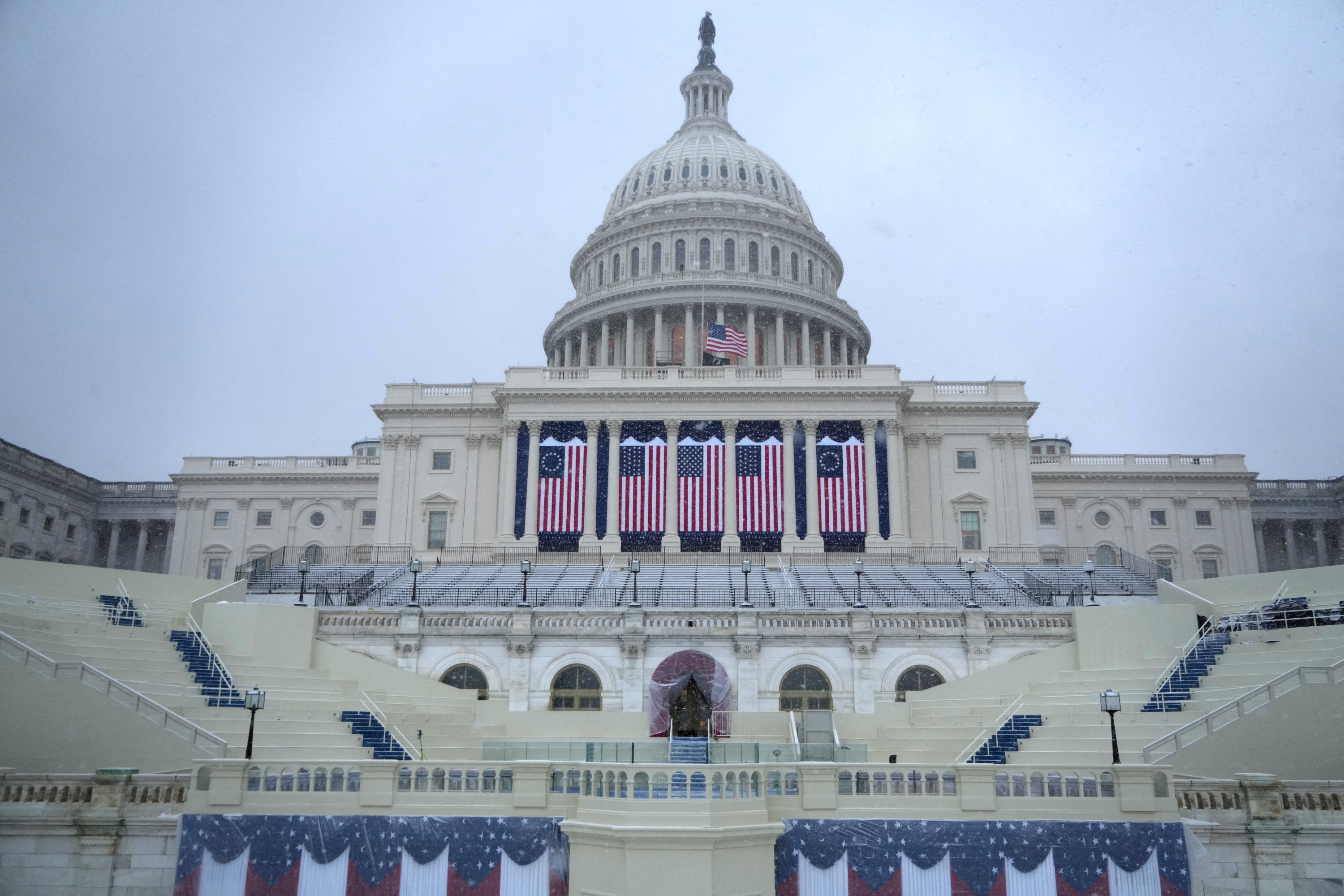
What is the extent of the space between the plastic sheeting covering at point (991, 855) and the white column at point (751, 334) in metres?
62.9

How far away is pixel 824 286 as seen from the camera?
9419 cm

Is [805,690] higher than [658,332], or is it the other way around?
[658,332]

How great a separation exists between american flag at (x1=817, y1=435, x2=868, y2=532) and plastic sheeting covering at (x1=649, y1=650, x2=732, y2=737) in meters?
27.1

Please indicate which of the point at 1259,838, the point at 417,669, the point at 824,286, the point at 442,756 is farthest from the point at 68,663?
the point at 824,286

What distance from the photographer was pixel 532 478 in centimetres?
6225

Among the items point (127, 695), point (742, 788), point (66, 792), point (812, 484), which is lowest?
point (66, 792)

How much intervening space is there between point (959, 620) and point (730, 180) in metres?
66.4

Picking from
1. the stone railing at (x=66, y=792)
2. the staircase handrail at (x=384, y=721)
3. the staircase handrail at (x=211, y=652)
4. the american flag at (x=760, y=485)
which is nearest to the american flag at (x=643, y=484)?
the american flag at (x=760, y=485)

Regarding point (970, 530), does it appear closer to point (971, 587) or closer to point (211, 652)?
point (971, 587)

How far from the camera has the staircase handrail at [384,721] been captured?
27125 millimetres

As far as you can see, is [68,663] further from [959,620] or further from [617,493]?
[617,493]

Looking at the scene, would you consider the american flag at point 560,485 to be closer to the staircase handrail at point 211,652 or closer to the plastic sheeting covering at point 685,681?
the plastic sheeting covering at point 685,681

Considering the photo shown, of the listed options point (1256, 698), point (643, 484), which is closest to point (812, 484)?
point (643, 484)

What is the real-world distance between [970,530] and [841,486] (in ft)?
28.4
